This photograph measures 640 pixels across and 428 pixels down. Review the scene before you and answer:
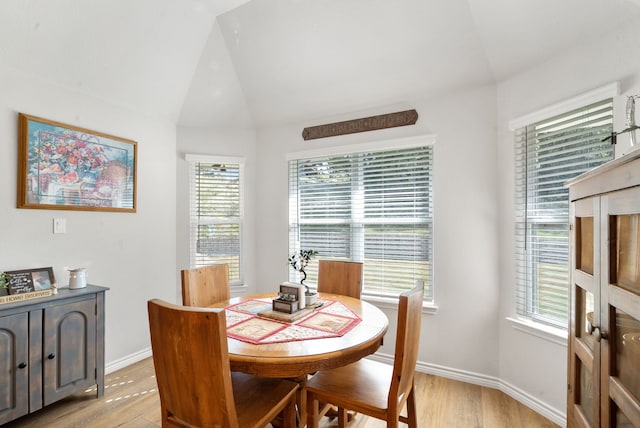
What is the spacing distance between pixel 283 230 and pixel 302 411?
212 cm

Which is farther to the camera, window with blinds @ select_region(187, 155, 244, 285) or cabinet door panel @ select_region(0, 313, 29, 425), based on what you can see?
window with blinds @ select_region(187, 155, 244, 285)

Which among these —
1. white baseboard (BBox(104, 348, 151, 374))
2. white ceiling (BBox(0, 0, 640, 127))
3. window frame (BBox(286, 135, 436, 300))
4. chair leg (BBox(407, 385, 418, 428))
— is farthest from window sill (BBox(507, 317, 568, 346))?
white baseboard (BBox(104, 348, 151, 374))

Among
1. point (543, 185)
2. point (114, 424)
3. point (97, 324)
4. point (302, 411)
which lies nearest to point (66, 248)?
point (97, 324)

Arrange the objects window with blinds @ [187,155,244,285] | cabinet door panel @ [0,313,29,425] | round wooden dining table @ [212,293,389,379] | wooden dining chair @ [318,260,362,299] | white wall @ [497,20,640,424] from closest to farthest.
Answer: round wooden dining table @ [212,293,389,379]
white wall @ [497,20,640,424]
cabinet door panel @ [0,313,29,425]
wooden dining chair @ [318,260,362,299]
window with blinds @ [187,155,244,285]

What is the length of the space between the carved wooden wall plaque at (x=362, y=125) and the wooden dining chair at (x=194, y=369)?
243 cm

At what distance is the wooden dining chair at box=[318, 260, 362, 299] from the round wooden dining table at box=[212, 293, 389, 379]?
85cm

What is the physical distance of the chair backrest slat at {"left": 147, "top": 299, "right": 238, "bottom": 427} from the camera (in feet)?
3.66

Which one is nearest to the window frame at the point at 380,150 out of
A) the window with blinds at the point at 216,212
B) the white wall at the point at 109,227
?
the window with blinds at the point at 216,212

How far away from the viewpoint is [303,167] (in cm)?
346

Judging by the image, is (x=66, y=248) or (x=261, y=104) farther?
(x=261, y=104)

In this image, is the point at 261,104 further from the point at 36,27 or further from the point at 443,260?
the point at 443,260

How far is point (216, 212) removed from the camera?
3.52 metres

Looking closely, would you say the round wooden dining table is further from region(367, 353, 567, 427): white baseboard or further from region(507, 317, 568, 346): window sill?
region(367, 353, 567, 427): white baseboard

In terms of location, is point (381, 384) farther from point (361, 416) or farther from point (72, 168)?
point (72, 168)
